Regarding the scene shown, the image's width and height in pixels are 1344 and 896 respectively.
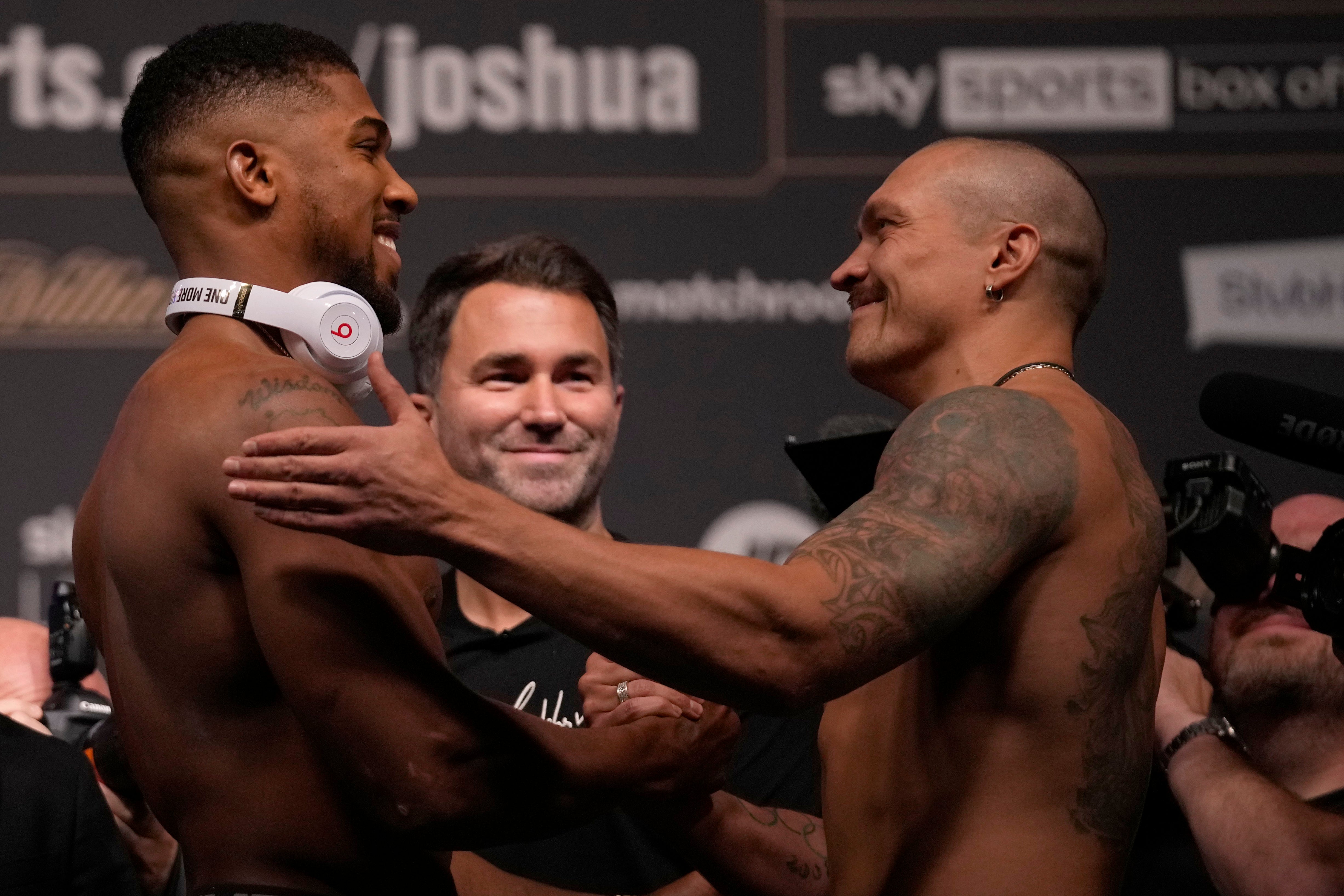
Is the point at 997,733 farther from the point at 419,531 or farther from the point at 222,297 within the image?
the point at 222,297

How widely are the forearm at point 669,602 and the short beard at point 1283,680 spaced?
119 cm

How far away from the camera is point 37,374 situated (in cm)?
288

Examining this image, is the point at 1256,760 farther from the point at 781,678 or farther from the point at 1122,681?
the point at 781,678

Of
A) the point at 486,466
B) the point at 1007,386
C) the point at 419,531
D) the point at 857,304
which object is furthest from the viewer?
the point at 486,466

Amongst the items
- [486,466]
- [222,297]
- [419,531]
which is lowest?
[486,466]

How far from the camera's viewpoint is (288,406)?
1.25m

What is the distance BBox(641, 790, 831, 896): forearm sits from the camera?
179 cm

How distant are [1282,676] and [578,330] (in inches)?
49.8

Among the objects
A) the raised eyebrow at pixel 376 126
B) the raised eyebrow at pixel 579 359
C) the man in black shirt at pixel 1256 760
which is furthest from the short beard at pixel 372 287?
the man in black shirt at pixel 1256 760

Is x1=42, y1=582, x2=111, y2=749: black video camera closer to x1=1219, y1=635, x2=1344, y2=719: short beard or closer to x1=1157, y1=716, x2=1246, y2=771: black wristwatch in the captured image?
x1=1157, y1=716, x2=1246, y2=771: black wristwatch

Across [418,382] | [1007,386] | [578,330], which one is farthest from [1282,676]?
[418,382]

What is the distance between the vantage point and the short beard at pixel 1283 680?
214 centimetres

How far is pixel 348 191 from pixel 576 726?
858 millimetres

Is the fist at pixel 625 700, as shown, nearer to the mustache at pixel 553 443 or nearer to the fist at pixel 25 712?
the mustache at pixel 553 443
